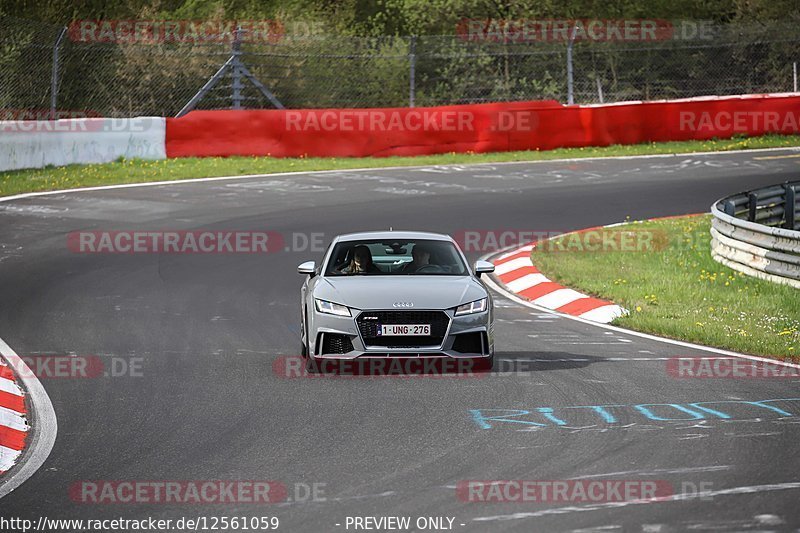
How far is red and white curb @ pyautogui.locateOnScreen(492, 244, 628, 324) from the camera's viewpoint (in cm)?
1563

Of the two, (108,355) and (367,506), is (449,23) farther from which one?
(367,506)

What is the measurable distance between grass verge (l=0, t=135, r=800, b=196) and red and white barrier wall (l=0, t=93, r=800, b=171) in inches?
10.3

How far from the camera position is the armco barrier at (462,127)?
30578 mm

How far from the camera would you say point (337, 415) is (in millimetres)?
9883

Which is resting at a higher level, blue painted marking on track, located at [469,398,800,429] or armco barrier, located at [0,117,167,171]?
armco barrier, located at [0,117,167,171]

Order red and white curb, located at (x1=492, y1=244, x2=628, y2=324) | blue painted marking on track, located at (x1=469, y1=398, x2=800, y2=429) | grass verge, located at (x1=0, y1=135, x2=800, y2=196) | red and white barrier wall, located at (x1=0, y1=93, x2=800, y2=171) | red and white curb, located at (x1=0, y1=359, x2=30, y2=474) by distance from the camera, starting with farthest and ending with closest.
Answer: red and white barrier wall, located at (x1=0, y1=93, x2=800, y2=171), grass verge, located at (x1=0, y1=135, x2=800, y2=196), red and white curb, located at (x1=492, y1=244, x2=628, y2=324), blue painted marking on track, located at (x1=469, y1=398, x2=800, y2=429), red and white curb, located at (x1=0, y1=359, x2=30, y2=474)

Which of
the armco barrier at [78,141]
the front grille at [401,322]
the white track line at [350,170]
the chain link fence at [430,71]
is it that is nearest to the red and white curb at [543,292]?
the front grille at [401,322]

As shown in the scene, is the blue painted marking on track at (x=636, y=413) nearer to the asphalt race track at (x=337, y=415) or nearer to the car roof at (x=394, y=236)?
the asphalt race track at (x=337, y=415)

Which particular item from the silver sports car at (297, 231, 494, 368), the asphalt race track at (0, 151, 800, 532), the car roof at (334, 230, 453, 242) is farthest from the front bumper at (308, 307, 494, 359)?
the car roof at (334, 230, 453, 242)

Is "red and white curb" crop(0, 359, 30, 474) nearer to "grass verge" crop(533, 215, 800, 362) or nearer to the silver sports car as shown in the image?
the silver sports car

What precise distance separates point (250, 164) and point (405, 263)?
17425mm

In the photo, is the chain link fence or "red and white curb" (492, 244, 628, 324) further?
the chain link fence

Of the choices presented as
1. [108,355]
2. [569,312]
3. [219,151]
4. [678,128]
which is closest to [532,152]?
[678,128]

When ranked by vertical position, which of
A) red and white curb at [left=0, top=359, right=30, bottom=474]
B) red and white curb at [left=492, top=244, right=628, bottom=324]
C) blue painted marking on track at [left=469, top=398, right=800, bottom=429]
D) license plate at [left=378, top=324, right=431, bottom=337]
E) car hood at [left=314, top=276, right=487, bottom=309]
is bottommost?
red and white curb at [left=492, top=244, right=628, bottom=324]
